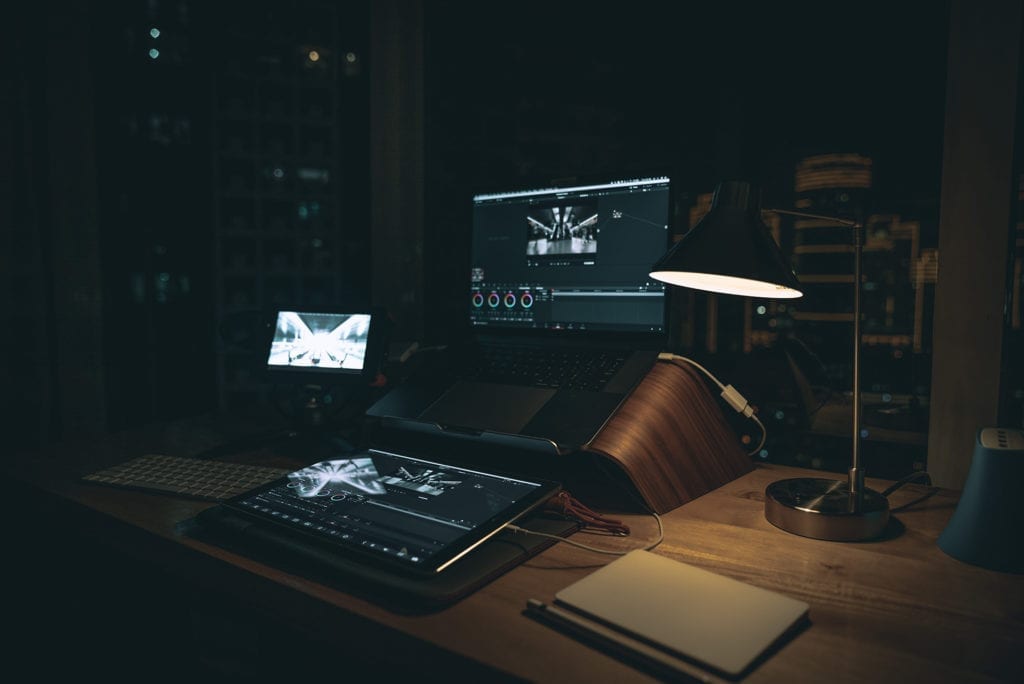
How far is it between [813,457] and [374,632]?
→ 0.94 metres

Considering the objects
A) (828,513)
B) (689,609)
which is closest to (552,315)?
(828,513)

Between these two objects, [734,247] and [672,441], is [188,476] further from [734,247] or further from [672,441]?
[734,247]

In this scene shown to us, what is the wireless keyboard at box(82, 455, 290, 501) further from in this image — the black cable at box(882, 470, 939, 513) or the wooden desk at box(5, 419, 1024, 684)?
the black cable at box(882, 470, 939, 513)

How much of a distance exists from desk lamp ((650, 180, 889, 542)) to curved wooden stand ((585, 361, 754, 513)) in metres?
0.13

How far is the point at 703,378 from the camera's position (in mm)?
1066

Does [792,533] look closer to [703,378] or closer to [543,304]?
[703,378]

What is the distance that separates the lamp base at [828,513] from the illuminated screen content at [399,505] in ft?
0.94

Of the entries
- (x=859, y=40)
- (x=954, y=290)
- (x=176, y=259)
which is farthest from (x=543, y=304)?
(x=176, y=259)

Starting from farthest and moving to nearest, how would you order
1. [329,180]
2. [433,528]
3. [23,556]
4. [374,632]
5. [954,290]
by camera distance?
[329,180]
[23,556]
[954,290]
[433,528]
[374,632]

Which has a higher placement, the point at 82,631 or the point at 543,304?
the point at 543,304

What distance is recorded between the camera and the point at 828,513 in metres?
0.74

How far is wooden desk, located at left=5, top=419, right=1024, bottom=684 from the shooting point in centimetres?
49

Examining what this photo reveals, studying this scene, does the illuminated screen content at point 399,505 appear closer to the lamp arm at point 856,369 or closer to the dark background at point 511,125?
the lamp arm at point 856,369

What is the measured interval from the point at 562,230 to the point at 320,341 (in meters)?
0.52
